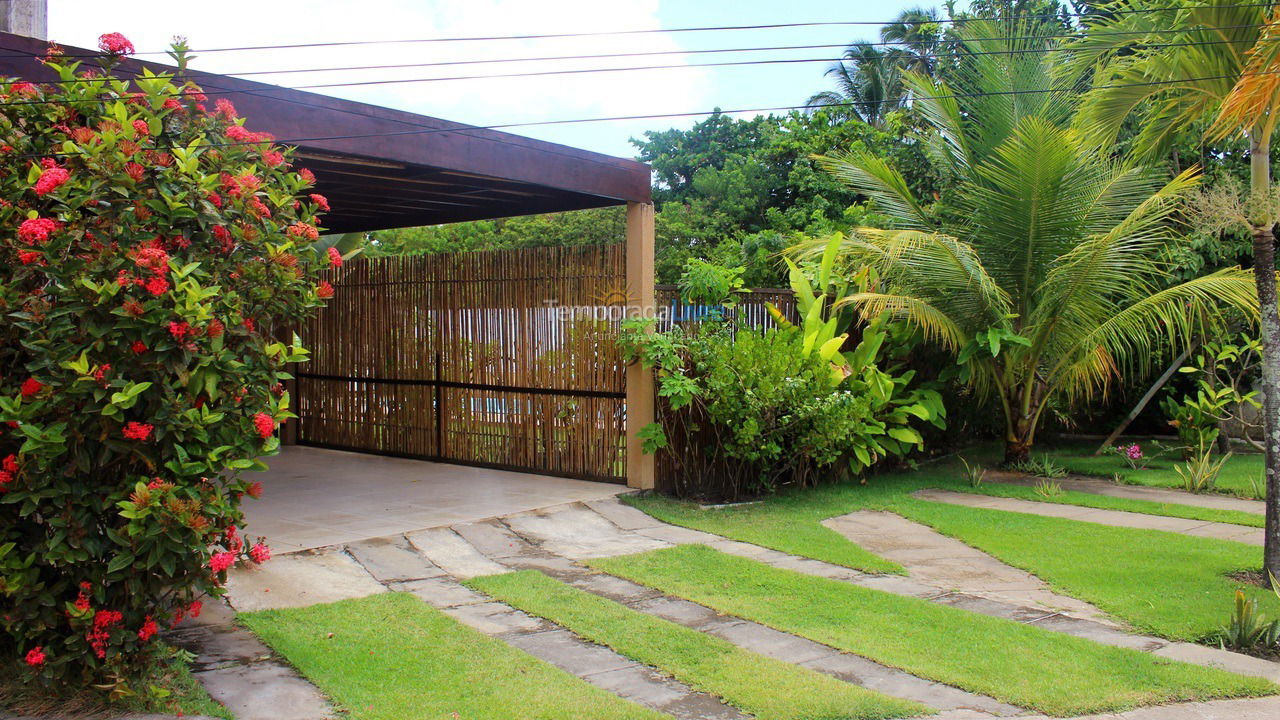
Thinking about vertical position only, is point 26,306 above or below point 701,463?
above

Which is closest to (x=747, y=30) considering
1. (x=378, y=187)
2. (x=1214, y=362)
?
(x=378, y=187)

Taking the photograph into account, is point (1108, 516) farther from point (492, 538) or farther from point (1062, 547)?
point (492, 538)

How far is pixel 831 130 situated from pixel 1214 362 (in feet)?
44.2

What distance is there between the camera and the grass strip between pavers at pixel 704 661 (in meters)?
4.31

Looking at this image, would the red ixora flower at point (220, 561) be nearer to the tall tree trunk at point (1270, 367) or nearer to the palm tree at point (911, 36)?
the tall tree trunk at point (1270, 367)

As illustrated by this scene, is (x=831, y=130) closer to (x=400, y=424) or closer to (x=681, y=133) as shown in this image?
(x=681, y=133)

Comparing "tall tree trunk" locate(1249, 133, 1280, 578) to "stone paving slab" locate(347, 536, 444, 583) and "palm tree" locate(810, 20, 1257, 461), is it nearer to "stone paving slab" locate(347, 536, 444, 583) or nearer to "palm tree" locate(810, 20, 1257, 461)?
"palm tree" locate(810, 20, 1257, 461)

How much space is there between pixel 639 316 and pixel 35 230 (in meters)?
5.80

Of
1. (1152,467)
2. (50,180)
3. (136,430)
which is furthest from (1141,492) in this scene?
(50,180)

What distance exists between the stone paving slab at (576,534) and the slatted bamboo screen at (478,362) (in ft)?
4.52

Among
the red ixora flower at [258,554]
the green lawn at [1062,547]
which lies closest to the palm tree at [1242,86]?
the green lawn at [1062,547]

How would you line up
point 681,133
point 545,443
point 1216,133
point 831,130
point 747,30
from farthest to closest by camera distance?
point 681,133 → point 831,130 → point 545,443 → point 747,30 → point 1216,133

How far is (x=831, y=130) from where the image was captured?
2377 centimetres

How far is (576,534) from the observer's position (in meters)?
7.86
